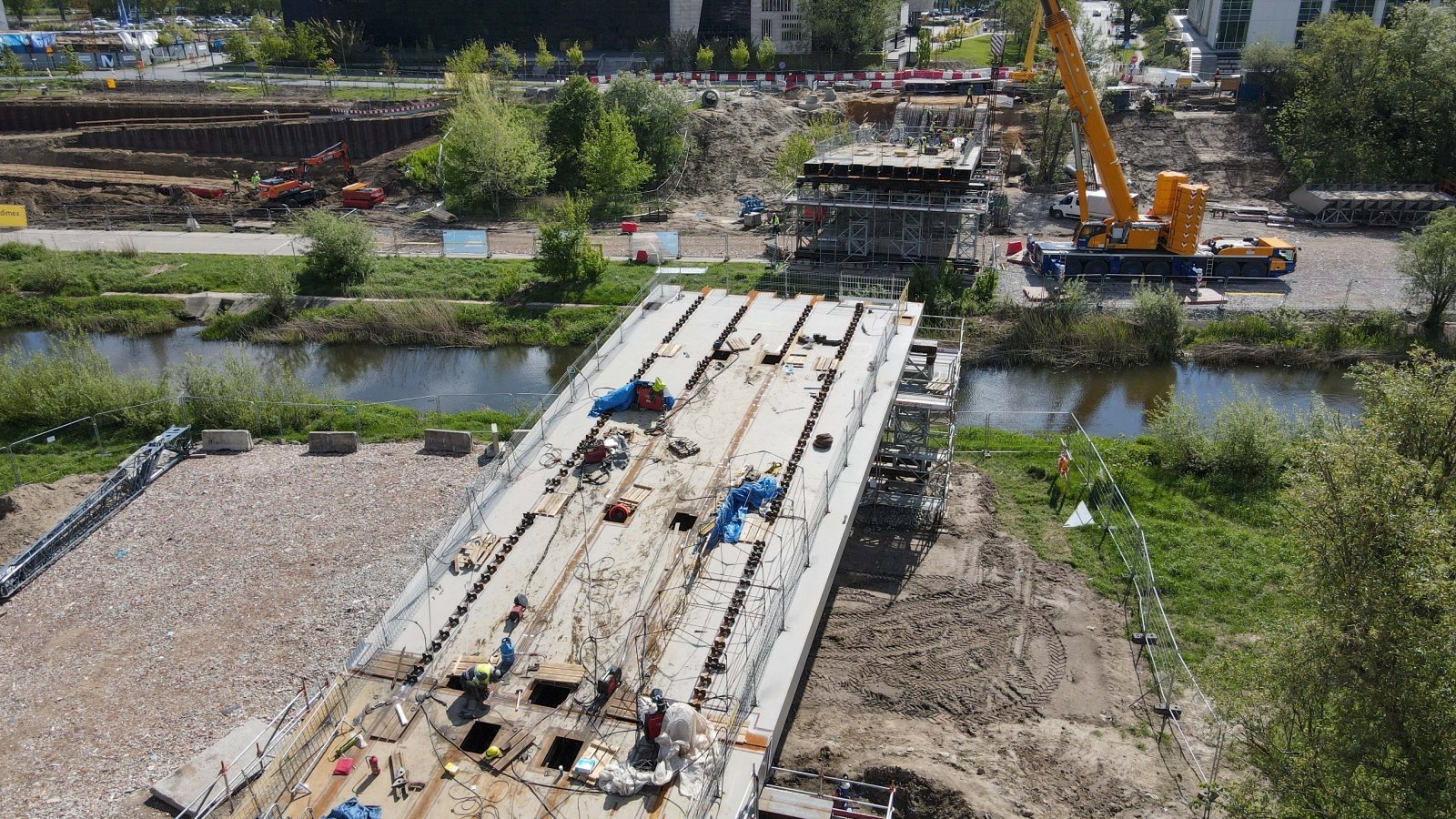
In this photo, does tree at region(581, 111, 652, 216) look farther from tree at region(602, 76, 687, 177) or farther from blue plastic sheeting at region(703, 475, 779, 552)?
blue plastic sheeting at region(703, 475, 779, 552)

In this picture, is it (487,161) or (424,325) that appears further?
(487,161)

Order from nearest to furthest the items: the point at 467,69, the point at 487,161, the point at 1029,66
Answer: the point at 487,161, the point at 1029,66, the point at 467,69

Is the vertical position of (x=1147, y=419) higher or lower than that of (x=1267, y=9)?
lower

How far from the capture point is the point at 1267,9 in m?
72.6

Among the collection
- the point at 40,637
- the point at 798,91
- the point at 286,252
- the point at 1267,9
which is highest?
the point at 1267,9

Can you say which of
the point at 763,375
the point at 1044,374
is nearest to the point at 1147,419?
the point at 1044,374

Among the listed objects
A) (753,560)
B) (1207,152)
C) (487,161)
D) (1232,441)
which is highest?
(1207,152)

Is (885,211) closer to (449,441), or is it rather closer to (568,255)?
(568,255)

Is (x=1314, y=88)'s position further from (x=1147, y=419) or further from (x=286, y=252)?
(x=286, y=252)

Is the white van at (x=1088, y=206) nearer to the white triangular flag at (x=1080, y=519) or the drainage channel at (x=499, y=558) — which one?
the white triangular flag at (x=1080, y=519)

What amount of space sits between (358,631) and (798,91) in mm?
56246

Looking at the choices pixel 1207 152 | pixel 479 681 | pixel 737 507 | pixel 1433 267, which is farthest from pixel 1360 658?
pixel 1207 152

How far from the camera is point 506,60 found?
7681cm

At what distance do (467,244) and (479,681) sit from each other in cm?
3673
